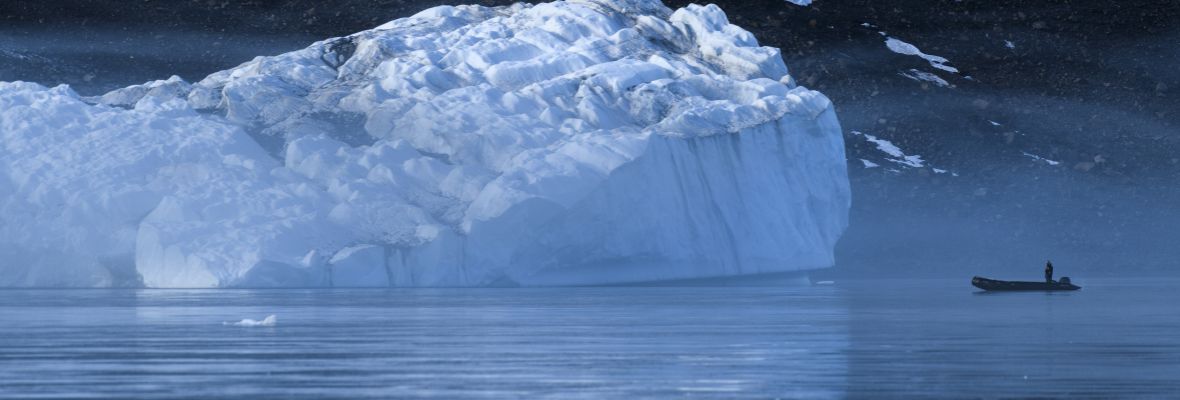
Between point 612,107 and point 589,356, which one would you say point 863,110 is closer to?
point 612,107

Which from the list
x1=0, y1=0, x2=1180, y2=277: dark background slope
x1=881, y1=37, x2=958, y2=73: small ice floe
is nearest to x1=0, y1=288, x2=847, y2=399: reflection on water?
x1=0, y1=0, x2=1180, y2=277: dark background slope

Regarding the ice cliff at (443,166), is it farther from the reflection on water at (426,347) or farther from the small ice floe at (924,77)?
the small ice floe at (924,77)

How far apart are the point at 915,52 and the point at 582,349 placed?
79.9 metres

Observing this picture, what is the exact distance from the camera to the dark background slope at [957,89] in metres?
78.7

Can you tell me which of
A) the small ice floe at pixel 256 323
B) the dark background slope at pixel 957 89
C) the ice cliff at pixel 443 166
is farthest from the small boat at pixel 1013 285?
the dark background slope at pixel 957 89

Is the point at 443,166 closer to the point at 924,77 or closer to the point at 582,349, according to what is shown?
the point at 582,349

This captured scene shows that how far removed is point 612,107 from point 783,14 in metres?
58.6

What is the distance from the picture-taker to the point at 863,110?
297 feet

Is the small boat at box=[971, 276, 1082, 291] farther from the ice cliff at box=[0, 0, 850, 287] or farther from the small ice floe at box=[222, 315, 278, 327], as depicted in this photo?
the small ice floe at box=[222, 315, 278, 327]

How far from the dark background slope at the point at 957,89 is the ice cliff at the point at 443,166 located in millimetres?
27853

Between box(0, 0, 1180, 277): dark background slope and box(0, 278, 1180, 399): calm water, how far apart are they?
4205 centimetres

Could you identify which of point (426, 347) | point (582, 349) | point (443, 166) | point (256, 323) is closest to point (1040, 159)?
point (443, 166)

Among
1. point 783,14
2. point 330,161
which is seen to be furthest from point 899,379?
point 783,14

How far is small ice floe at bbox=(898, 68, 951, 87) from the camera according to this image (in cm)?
9444
